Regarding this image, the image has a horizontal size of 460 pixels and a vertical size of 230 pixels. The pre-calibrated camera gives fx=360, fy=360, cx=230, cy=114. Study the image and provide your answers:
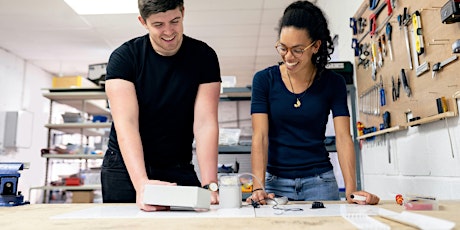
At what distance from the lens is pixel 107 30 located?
4168mm

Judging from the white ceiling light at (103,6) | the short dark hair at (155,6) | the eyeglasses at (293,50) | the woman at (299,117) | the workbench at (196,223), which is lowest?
the workbench at (196,223)

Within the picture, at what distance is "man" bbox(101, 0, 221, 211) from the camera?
1082 millimetres

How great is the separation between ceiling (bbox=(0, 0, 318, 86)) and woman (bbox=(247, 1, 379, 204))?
7.66 ft

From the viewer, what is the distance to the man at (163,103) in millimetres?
1082

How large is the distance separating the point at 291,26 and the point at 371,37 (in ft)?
2.58

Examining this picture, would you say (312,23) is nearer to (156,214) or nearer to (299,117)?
(299,117)

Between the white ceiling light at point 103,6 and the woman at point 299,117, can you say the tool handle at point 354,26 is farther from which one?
the white ceiling light at point 103,6

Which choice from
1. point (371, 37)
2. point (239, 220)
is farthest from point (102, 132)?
point (239, 220)

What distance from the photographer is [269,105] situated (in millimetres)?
1284

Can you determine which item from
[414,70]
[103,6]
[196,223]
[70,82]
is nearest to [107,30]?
[103,6]

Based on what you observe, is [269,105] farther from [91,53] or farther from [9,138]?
[9,138]

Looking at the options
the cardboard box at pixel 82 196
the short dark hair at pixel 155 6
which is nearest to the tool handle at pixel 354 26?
the short dark hair at pixel 155 6

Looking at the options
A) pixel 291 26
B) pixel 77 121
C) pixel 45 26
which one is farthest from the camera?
pixel 45 26

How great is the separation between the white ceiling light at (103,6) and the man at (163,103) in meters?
2.61
